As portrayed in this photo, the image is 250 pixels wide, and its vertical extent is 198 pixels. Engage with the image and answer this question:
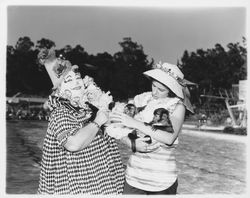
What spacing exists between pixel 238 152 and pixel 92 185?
5.10 ft

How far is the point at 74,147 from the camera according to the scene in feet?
5.09

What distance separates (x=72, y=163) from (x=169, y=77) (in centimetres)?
65

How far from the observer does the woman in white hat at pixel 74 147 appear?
1.58 metres

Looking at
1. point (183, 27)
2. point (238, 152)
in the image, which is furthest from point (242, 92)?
point (183, 27)

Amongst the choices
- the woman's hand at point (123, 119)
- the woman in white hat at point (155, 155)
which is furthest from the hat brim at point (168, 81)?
the woman's hand at point (123, 119)

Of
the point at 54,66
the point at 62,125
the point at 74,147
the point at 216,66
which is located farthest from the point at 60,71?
the point at 216,66

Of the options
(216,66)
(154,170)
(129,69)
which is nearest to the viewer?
(154,170)

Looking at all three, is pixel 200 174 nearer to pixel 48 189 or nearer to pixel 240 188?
pixel 240 188

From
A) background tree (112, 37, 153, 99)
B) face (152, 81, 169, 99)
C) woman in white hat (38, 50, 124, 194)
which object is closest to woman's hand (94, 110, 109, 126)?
woman in white hat (38, 50, 124, 194)

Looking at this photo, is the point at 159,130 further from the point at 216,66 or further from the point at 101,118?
the point at 216,66

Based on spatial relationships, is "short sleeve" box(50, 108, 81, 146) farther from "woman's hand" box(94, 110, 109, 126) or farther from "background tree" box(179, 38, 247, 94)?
"background tree" box(179, 38, 247, 94)

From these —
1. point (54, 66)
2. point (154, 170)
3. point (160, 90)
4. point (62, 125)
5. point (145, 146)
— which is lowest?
point (154, 170)

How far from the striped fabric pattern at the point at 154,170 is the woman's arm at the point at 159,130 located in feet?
0.14

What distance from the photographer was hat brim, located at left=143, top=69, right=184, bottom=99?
1796mm
